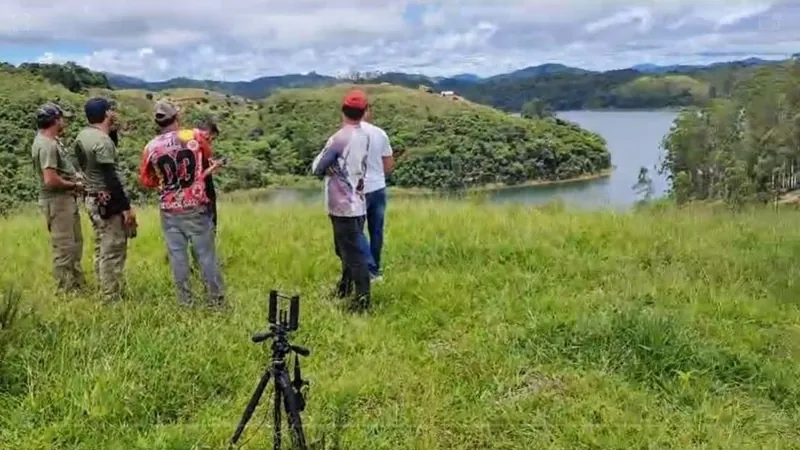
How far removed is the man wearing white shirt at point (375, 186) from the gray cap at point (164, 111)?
5.12ft

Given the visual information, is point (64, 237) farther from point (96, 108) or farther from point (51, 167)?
point (96, 108)

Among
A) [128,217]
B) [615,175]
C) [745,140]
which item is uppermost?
[128,217]

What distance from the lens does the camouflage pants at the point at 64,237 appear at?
600 centimetres

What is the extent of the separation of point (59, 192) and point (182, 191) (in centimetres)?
123

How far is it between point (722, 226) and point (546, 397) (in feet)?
16.9

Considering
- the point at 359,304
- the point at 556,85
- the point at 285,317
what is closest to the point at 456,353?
the point at 359,304

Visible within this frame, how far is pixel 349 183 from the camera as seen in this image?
571cm

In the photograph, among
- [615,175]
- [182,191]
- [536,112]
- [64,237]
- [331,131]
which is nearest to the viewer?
[182,191]

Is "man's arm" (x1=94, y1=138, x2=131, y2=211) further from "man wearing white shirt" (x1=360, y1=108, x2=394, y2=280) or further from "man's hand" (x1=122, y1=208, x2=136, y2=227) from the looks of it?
"man wearing white shirt" (x1=360, y1=108, x2=394, y2=280)

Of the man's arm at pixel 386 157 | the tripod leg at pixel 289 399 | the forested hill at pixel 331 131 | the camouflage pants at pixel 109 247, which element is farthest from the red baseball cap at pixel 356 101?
the forested hill at pixel 331 131

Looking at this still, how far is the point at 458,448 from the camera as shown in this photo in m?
3.75

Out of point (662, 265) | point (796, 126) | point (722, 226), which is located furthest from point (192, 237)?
point (796, 126)

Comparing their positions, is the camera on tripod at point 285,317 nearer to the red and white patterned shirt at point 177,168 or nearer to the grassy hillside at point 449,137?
the red and white patterned shirt at point 177,168

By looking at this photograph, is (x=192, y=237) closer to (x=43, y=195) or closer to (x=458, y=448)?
(x=43, y=195)
